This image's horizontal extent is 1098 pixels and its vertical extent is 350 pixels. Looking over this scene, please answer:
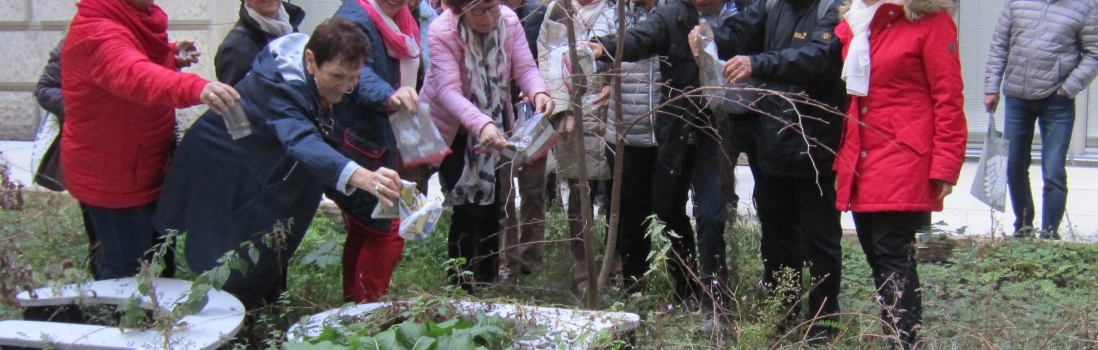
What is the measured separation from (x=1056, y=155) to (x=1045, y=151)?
2.6 inches

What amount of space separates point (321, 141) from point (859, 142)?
70.8 inches

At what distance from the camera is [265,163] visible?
365 cm

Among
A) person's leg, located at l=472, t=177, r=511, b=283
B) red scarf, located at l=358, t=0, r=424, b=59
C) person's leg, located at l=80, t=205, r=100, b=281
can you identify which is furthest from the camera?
person's leg, located at l=472, t=177, r=511, b=283

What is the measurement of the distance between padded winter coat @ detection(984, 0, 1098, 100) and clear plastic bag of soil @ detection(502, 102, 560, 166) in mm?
2986

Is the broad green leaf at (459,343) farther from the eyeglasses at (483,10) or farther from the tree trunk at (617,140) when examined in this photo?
the eyeglasses at (483,10)

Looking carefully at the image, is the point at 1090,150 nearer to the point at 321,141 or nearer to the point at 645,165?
the point at 645,165

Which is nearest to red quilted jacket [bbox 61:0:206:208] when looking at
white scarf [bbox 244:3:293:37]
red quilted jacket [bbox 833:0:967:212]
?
white scarf [bbox 244:3:293:37]

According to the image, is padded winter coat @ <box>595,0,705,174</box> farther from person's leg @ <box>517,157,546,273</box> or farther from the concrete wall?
the concrete wall

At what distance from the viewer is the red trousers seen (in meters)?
4.00

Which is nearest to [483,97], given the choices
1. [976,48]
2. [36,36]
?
[976,48]

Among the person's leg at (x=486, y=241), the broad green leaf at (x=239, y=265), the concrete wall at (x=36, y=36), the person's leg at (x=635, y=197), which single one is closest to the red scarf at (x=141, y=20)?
the broad green leaf at (x=239, y=265)

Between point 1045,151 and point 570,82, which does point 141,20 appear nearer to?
point 570,82

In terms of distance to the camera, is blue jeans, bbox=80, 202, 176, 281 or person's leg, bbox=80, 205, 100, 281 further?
person's leg, bbox=80, 205, 100, 281

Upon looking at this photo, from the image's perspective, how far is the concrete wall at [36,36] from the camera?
29.8 feet
